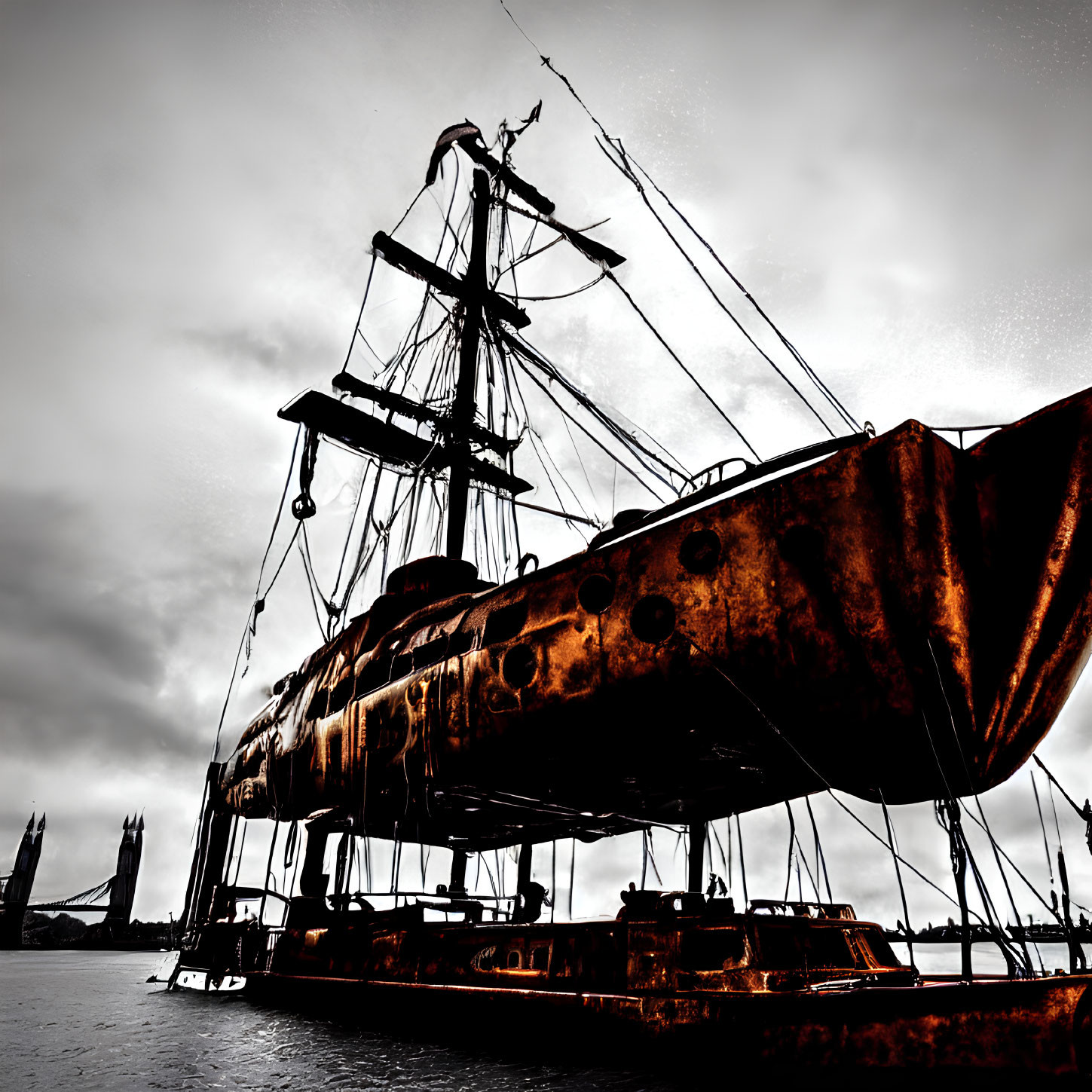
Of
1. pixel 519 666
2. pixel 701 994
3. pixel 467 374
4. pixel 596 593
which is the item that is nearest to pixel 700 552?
pixel 596 593

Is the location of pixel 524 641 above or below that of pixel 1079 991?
above

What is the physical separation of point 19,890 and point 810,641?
7885 cm

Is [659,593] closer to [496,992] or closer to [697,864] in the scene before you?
[496,992]

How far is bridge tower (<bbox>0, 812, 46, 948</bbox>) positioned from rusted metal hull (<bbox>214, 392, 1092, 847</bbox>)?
70350mm

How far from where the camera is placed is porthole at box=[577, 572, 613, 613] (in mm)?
6750

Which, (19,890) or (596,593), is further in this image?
(19,890)

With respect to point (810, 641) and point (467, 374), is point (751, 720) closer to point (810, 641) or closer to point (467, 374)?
point (810, 641)

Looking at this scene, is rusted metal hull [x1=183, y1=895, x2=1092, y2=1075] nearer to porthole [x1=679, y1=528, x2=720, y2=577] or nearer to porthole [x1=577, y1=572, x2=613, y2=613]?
porthole [x1=577, y1=572, x2=613, y2=613]

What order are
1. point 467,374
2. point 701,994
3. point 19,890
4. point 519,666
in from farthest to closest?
point 19,890 → point 467,374 → point 519,666 → point 701,994

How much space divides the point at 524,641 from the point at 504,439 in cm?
1259

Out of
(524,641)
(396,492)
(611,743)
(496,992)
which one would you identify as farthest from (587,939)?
(396,492)

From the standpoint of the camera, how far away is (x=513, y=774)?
7465 millimetres

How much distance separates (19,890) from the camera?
6303cm

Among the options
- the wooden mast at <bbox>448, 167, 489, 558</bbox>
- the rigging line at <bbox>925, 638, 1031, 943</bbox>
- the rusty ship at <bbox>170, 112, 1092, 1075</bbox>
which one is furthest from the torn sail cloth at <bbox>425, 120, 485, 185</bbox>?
the rigging line at <bbox>925, 638, 1031, 943</bbox>
